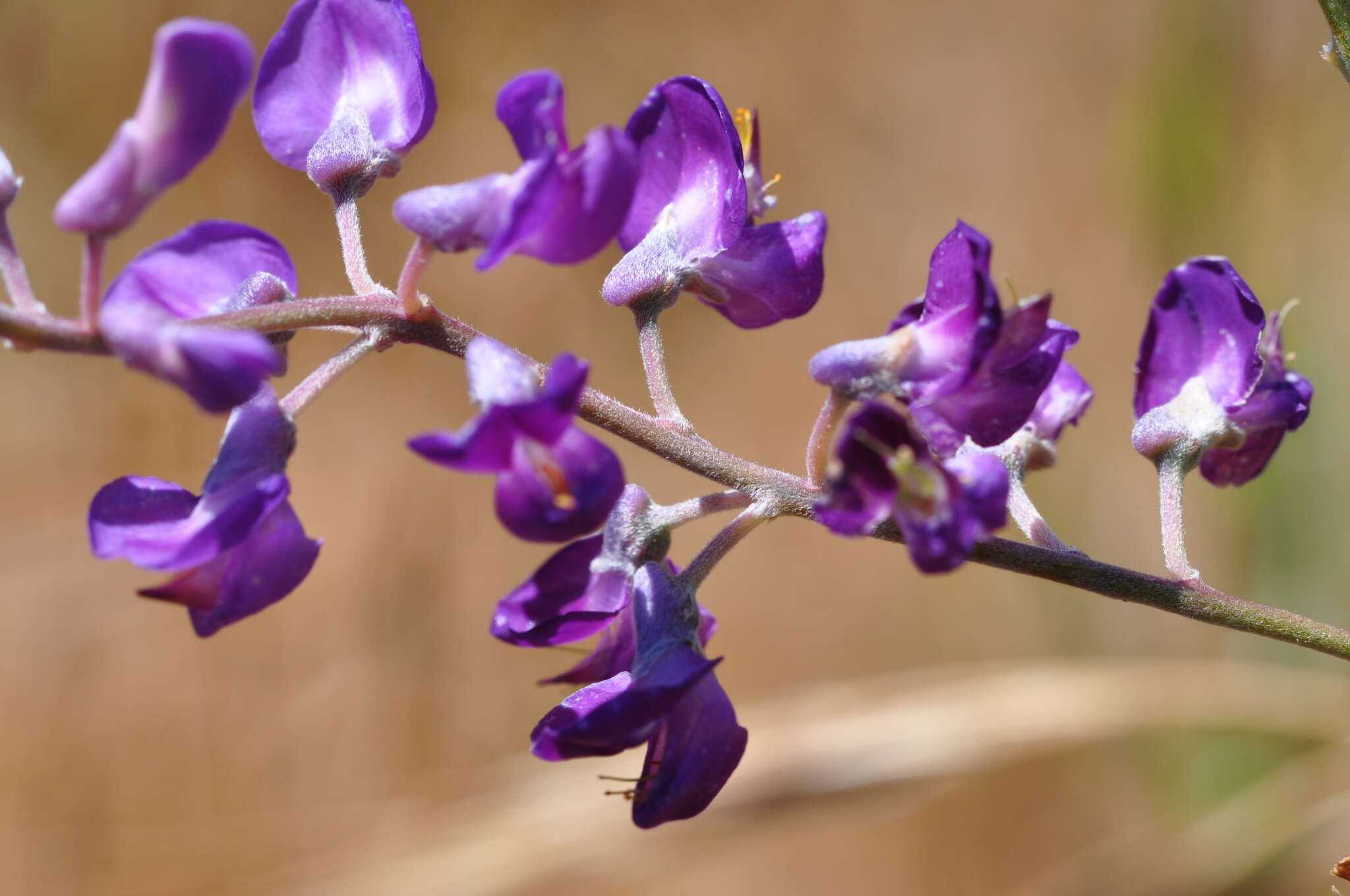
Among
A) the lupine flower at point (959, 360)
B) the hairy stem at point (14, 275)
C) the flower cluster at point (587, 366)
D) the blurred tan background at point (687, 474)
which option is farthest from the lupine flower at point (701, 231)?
the blurred tan background at point (687, 474)

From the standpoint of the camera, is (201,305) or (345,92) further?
(345,92)

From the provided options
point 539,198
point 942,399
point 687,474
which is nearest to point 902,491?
point 942,399

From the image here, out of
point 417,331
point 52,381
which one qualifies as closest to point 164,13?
point 52,381

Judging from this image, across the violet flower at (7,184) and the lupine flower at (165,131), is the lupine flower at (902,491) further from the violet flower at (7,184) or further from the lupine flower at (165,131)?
the violet flower at (7,184)

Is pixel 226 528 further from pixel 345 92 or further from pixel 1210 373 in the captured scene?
pixel 1210 373

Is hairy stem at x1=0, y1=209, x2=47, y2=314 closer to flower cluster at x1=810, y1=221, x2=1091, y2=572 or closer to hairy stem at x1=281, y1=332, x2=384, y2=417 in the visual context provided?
hairy stem at x1=281, y1=332, x2=384, y2=417

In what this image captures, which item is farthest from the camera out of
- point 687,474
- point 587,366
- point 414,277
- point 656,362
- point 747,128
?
point 687,474

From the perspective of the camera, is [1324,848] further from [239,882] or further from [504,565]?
[239,882]
